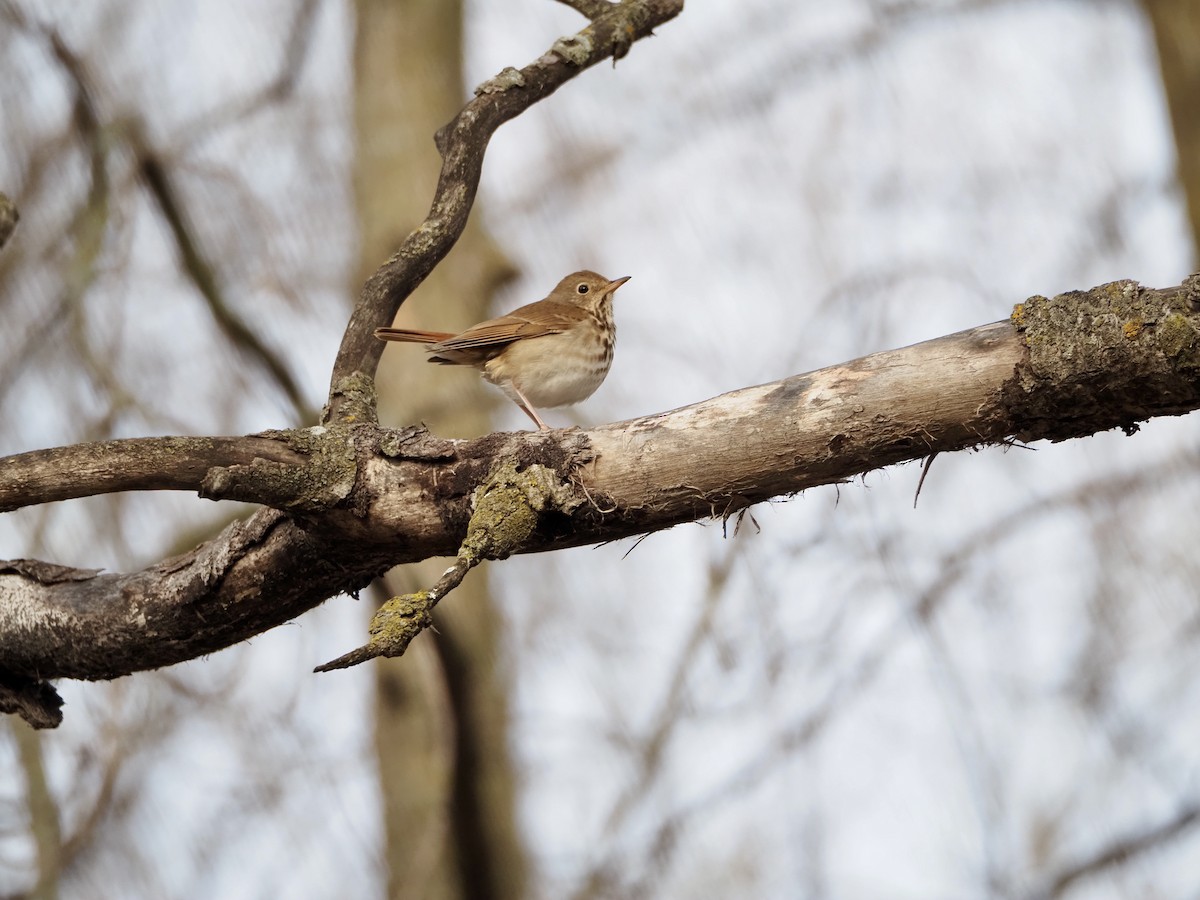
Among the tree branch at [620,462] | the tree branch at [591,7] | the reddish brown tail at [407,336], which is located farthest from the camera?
the tree branch at [591,7]

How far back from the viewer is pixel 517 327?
16.3ft

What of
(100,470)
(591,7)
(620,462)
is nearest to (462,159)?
(591,7)

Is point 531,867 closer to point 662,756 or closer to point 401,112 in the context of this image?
point 662,756

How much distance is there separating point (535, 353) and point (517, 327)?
134 mm

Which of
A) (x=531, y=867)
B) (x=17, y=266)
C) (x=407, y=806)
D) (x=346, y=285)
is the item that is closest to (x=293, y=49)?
(x=346, y=285)

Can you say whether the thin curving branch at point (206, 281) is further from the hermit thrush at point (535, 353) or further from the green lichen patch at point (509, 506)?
the green lichen patch at point (509, 506)

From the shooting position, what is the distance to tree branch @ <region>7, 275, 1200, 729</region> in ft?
7.60

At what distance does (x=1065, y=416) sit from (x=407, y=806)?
15.9 feet

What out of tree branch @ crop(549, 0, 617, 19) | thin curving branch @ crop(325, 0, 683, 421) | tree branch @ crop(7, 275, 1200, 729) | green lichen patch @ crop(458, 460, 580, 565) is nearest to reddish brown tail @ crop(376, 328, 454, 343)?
thin curving branch @ crop(325, 0, 683, 421)

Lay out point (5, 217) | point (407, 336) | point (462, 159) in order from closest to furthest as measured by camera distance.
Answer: point (5, 217) → point (462, 159) → point (407, 336)

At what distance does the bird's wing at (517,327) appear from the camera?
15.7 ft

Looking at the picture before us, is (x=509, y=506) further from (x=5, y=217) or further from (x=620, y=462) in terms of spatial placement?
Answer: (x=5, y=217)

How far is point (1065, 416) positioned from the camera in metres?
2.39

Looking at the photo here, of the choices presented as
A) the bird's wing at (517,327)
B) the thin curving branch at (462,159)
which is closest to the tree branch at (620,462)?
the thin curving branch at (462,159)
